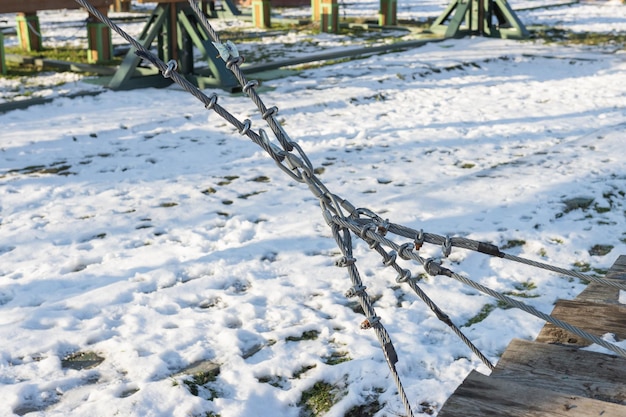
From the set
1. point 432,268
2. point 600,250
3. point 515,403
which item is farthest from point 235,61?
point 600,250

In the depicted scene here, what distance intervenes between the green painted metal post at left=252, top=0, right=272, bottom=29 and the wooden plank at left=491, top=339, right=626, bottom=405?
1419 cm

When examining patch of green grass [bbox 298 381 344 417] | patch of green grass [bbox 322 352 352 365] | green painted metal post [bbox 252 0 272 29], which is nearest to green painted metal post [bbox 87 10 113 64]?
green painted metal post [bbox 252 0 272 29]

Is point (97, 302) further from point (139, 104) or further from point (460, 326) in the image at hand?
point (139, 104)

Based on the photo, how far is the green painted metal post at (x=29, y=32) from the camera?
11.8m

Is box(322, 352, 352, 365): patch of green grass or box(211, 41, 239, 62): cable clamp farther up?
box(211, 41, 239, 62): cable clamp

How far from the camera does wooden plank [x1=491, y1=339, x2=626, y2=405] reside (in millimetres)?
2170

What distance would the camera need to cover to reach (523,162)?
6148 mm

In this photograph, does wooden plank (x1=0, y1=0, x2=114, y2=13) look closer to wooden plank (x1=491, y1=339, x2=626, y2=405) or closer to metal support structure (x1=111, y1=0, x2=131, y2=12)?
Answer: wooden plank (x1=491, y1=339, x2=626, y2=405)

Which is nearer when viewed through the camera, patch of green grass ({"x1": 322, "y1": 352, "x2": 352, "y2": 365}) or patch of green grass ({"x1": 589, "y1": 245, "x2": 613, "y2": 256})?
patch of green grass ({"x1": 322, "y1": 352, "x2": 352, "y2": 365})

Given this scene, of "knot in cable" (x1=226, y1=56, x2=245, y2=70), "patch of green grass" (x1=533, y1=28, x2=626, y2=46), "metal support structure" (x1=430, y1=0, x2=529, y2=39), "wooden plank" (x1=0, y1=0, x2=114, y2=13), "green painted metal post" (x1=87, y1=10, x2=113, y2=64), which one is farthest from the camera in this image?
"metal support structure" (x1=430, y1=0, x2=529, y2=39)

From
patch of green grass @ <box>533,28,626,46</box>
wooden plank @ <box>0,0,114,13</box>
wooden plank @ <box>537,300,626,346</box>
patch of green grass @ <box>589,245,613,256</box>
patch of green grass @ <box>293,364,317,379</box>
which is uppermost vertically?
wooden plank @ <box>0,0,114,13</box>

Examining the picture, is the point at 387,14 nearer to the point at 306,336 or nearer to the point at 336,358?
the point at 306,336

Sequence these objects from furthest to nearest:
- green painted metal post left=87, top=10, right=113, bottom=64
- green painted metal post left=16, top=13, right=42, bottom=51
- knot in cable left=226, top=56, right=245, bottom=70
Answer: green painted metal post left=16, top=13, right=42, bottom=51
green painted metal post left=87, top=10, right=113, bottom=64
knot in cable left=226, top=56, right=245, bottom=70

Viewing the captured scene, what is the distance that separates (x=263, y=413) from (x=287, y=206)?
2445 millimetres
